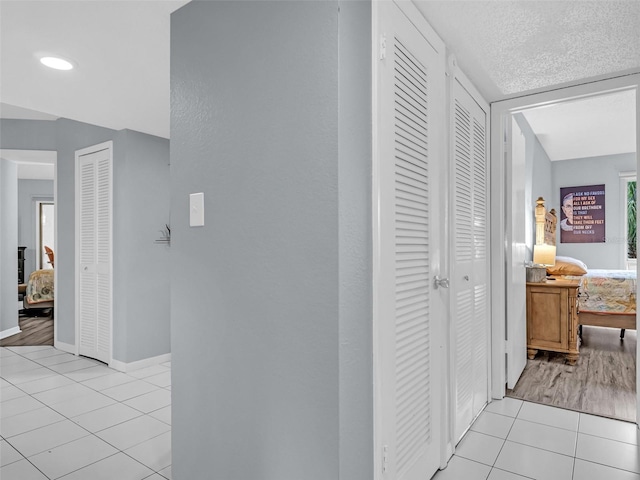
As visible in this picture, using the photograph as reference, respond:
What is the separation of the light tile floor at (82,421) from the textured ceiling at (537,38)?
8.76 ft

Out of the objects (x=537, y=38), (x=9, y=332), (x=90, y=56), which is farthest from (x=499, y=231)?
(x=9, y=332)

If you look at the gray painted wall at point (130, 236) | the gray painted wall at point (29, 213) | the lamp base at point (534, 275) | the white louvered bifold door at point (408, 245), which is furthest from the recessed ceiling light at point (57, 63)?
the gray painted wall at point (29, 213)

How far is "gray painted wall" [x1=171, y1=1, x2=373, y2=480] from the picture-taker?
126 centimetres

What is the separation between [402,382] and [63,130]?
4.50m

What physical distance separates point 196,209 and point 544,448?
7.37 ft

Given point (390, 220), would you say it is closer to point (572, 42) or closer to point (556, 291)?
point (572, 42)

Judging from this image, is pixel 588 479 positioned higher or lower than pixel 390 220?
lower

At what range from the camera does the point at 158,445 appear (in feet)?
7.42

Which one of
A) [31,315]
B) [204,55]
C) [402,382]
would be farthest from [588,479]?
[31,315]

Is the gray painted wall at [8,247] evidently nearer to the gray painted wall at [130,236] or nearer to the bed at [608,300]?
the gray painted wall at [130,236]

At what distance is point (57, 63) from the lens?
235cm

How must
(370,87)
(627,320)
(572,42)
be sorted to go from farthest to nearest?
(627,320) < (572,42) < (370,87)

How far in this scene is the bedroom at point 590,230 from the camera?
3006 mm

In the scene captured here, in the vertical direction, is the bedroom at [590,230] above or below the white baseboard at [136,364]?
above
